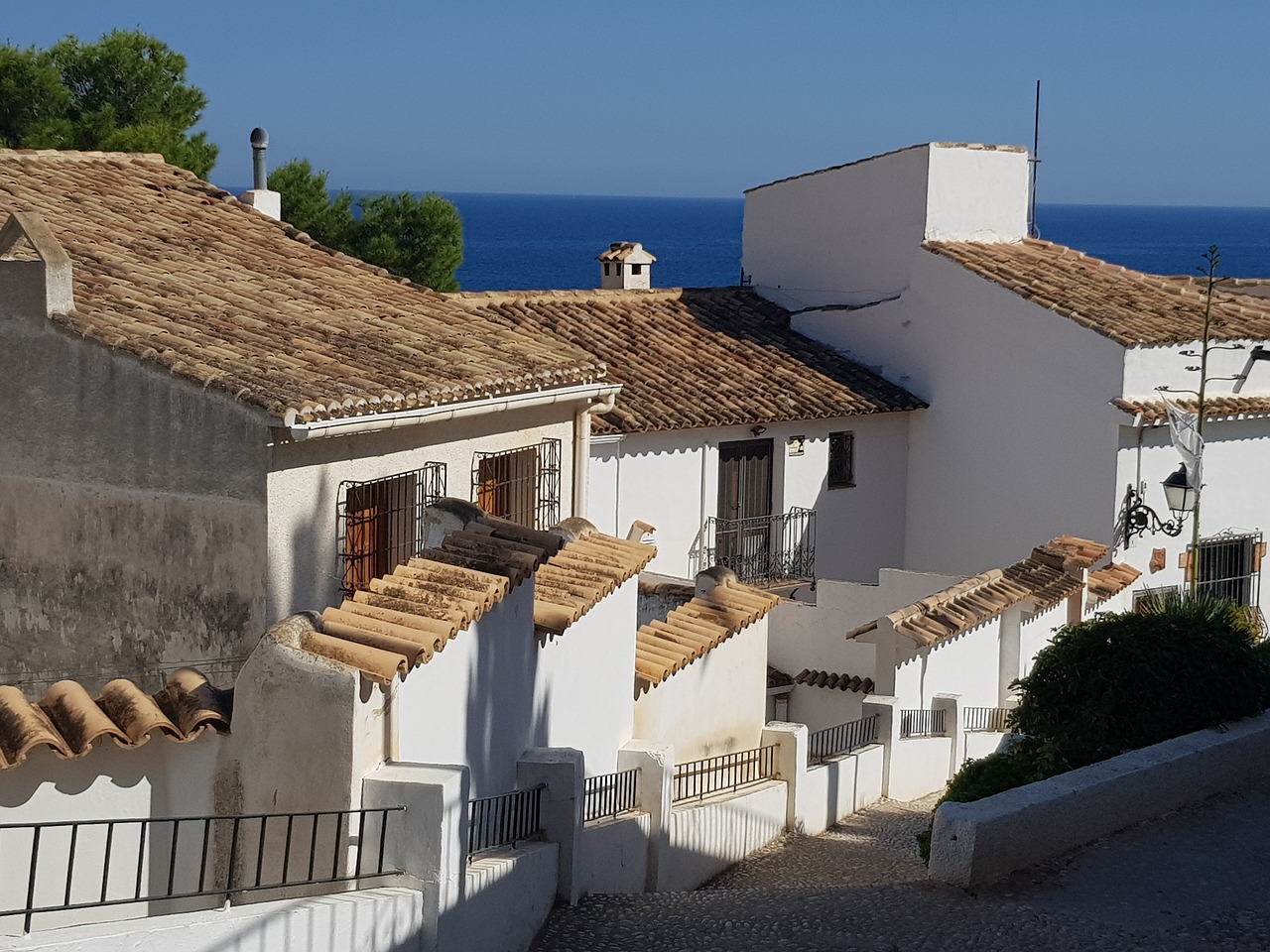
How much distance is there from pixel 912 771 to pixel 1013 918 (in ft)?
25.5

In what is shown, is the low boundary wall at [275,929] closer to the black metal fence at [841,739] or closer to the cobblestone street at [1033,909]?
the cobblestone street at [1033,909]

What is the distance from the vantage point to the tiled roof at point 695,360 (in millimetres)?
20875

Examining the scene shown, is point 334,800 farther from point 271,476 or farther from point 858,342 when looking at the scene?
point 858,342

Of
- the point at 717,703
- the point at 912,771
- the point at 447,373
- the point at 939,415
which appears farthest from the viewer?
the point at 939,415

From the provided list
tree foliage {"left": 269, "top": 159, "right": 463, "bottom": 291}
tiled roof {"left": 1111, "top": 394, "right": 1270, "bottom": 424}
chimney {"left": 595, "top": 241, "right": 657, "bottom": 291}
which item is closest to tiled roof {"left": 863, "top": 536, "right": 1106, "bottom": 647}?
tiled roof {"left": 1111, "top": 394, "right": 1270, "bottom": 424}

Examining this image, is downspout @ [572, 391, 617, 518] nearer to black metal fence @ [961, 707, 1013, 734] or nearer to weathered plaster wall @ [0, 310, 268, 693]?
black metal fence @ [961, 707, 1013, 734]

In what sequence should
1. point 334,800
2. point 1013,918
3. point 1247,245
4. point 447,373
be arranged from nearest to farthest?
point 334,800 < point 1013,918 < point 447,373 < point 1247,245

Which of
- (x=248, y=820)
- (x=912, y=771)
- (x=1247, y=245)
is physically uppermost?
(x=1247, y=245)

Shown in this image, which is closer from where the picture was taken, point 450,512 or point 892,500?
point 450,512

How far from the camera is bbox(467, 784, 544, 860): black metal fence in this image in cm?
884

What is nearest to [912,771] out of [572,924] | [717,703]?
[717,703]

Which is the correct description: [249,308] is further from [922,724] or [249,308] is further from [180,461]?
[922,724]

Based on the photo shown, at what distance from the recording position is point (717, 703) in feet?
49.4

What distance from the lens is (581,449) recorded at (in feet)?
51.9
